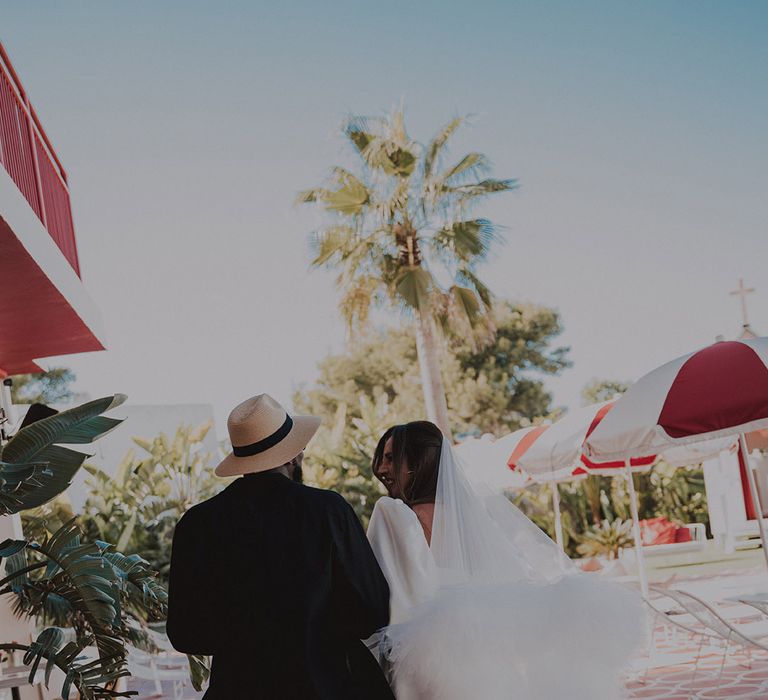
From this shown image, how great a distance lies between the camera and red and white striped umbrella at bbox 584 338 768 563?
7.57 metres

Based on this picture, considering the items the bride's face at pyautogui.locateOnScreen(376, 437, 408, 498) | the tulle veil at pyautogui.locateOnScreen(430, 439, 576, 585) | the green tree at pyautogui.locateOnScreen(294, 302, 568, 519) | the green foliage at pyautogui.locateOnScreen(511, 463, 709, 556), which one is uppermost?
the bride's face at pyautogui.locateOnScreen(376, 437, 408, 498)

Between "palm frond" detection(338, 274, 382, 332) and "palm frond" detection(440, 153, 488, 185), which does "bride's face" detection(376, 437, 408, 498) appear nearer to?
"palm frond" detection(338, 274, 382, 332)

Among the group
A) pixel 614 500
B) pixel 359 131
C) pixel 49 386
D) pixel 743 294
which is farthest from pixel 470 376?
pixel 359 131

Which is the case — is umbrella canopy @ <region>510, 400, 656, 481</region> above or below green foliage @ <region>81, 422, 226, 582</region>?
above

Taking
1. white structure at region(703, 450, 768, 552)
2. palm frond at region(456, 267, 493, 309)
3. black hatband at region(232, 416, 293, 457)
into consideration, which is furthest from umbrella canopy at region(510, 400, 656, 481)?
white structure at region(703, 450, 768, 552)

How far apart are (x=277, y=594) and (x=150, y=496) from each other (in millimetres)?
15582

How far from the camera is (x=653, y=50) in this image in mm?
32750

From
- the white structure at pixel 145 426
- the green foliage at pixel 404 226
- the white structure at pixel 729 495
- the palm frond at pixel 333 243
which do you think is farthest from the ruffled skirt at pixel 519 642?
the white structure at pixel 145 426

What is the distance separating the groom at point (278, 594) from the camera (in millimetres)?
3369

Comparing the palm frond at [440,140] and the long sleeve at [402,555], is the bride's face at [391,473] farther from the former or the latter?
the palm frond at [440,140]

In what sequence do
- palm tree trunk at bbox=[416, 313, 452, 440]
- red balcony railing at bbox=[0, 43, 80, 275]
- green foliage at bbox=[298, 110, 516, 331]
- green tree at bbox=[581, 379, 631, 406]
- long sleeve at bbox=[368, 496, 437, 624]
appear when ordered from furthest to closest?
green tree at bbox=[581, 379, 631, 406] < green foliage at bbox=[298, 110, 516, 331] < palm tree trunk at bbox=[416, 313, 452, 440] < red balcony railing at bbox=[0, 43, 80, 275] < long sleeve at bbox=[368, 496, 437, 624]

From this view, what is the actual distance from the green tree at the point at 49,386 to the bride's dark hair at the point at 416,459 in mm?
33724

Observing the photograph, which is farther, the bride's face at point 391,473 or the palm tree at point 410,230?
the palm tree at point 410,230

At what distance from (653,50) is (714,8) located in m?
3.06
